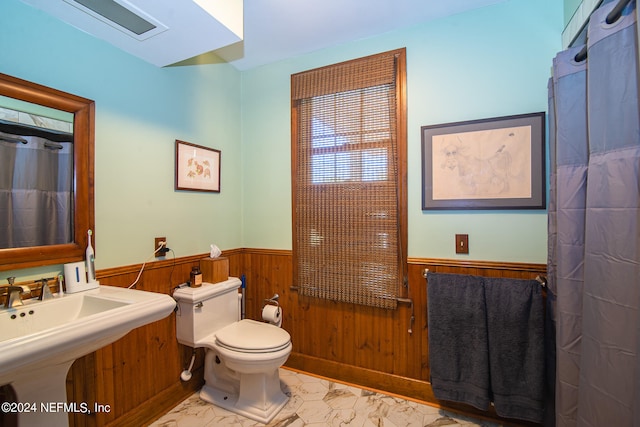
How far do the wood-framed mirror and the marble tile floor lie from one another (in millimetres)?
1154

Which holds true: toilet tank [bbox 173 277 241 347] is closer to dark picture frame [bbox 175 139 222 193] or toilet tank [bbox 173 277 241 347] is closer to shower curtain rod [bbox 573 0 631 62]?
dark picture frame [bbox 175 139 222 193]

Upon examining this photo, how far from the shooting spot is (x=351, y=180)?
2.08 meters

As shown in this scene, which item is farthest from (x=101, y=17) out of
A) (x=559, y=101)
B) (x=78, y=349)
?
(x=559, y=101)

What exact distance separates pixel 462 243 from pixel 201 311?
1707 millimetres

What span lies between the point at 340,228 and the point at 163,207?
1190 mm

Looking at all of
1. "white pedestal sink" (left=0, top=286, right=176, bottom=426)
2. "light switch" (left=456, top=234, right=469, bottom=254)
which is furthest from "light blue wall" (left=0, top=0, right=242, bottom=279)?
"light switch" (left=456, top=234, right=469, bottom=254)

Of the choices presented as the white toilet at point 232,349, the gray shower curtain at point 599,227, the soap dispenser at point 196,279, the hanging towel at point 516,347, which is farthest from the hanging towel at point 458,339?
the soap dispenser at point 196,279

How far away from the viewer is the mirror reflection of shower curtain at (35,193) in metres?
1.26

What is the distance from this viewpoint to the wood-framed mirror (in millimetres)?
1292

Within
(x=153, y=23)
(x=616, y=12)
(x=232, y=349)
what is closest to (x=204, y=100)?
(x=153, y=23)

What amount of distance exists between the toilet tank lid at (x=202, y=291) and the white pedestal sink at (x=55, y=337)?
1.37ft

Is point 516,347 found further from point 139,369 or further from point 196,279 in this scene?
point 139,369

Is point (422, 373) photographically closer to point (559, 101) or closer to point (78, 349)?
point (559, 101)

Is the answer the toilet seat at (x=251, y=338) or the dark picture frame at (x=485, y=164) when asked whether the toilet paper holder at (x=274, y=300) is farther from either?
the dark picture frame at (x=485, y=164)
